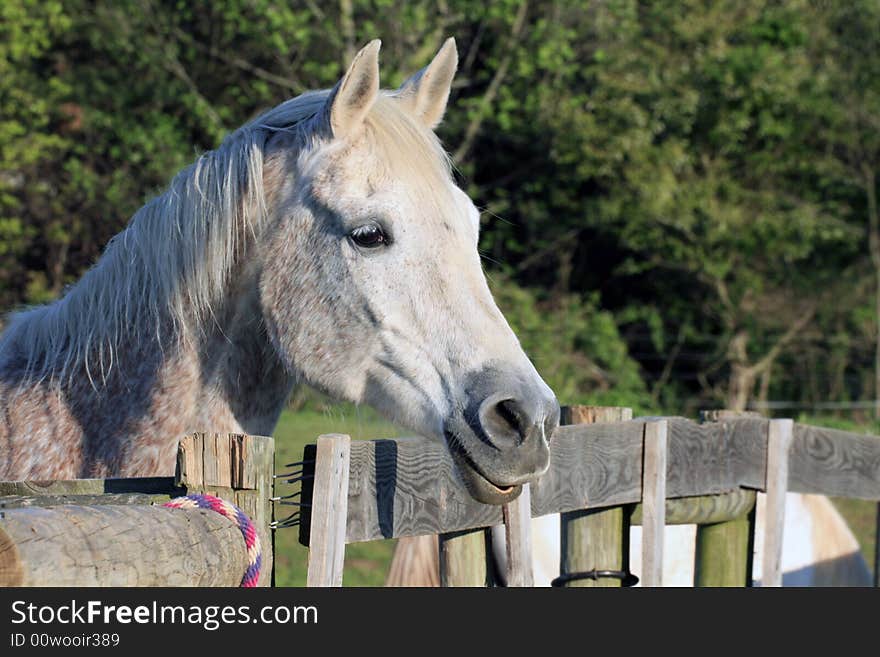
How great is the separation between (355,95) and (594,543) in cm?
165

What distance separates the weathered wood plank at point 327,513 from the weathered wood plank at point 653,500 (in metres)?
1.46

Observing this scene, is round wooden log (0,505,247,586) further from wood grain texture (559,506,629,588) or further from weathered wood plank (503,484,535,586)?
wood grain texture (559,506,629,588)

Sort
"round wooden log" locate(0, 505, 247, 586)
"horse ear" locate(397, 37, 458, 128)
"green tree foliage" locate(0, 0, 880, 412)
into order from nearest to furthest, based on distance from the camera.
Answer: "round wooden log" locate(0, 505, 247, 586) < "horse ear" locate(397, 37, 458, 128) < "green tree foliage" locate(0, 0, 880, 412)

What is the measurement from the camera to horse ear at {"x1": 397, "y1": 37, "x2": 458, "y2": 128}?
3170 mm

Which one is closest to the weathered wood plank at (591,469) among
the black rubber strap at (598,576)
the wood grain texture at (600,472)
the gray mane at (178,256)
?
the wood grain texture at (600,472)

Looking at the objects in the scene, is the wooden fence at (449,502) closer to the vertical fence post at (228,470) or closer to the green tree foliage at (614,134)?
the vertical fence post at (228,470)

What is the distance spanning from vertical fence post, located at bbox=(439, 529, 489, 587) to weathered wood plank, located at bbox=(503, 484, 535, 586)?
11 centimetres

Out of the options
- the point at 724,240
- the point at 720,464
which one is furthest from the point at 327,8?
the point at 720,464

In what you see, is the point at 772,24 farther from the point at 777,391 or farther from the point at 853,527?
the point at 853,527

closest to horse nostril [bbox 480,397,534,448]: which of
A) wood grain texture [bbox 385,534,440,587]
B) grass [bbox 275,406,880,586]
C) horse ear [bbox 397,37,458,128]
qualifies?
grass [bbox 275,406,880,586]

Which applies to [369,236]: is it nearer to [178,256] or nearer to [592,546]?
[178,256]

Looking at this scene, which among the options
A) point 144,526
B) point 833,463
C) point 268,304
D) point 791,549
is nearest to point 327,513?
point 144,526

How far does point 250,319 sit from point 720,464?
189 cm

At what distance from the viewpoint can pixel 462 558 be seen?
312cm
